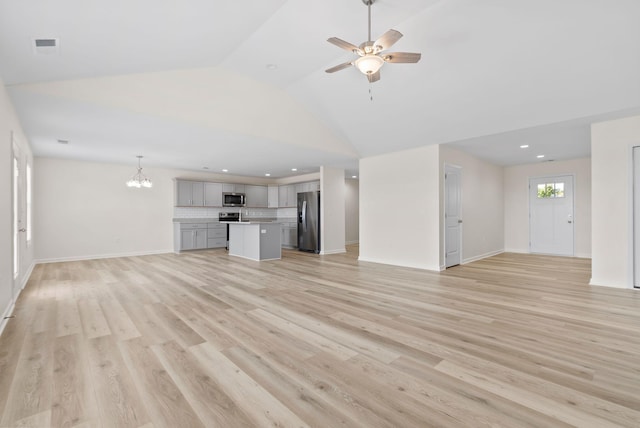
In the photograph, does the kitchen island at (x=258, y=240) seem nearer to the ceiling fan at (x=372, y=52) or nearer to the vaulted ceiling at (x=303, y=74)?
the vaulted ceiling at (x=303, y=74)

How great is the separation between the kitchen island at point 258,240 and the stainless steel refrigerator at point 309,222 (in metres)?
1.33

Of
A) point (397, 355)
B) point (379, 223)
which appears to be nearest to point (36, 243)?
point (379, 223)

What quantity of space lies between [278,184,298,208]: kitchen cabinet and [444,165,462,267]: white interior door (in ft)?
16.7

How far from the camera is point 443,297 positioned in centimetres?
392

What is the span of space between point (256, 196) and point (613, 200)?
903 centimetres

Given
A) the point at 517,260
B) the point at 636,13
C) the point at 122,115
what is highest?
the point at 636,13

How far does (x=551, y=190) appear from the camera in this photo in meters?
7.93

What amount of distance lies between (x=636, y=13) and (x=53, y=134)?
779cm

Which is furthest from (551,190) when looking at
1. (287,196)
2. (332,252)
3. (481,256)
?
(287,196)

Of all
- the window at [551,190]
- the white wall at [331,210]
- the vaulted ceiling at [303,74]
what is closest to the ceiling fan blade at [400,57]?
the vaulted ceiling at [303,74]

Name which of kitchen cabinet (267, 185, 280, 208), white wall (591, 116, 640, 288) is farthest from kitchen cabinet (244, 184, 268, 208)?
white wall (591, 116, 640, 288)

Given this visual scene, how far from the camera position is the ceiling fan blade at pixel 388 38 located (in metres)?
2.53

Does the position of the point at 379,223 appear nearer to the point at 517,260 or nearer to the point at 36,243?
the point at 517,260

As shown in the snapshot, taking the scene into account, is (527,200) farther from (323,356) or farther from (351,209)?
(323,356)
